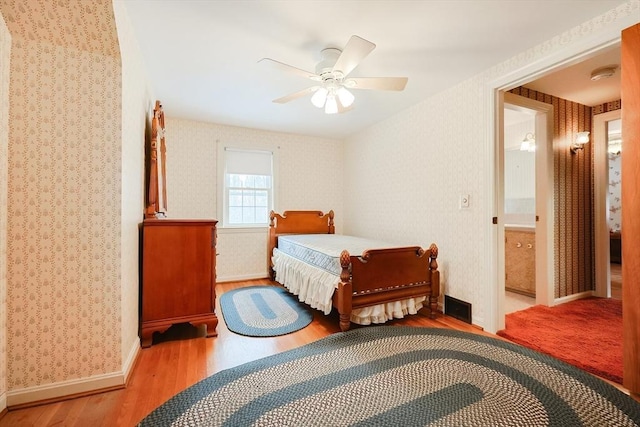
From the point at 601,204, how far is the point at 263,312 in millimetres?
4072

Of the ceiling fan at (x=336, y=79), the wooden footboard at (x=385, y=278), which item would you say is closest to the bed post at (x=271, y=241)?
the wooden footboard at (x=385, y=278)

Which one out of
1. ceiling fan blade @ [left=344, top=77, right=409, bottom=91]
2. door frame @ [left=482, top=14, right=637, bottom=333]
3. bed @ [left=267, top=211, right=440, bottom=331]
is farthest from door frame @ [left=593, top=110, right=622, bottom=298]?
ceiling fan blade @ [left=344, top=77, right=409, bottom=91]

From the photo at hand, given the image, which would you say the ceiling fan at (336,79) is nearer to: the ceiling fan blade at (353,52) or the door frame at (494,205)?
the ceiling fan blade at (353,52)

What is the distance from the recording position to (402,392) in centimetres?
160

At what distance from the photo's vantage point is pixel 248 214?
4398 millimetres

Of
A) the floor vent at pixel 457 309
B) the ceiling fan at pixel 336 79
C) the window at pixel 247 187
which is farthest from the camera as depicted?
the window at pixel 247 187

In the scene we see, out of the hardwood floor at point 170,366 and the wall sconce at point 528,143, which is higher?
the wall sconce at point 528,143

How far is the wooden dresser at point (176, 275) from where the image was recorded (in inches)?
85.1

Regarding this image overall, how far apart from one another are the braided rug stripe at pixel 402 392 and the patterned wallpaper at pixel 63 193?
70 cm

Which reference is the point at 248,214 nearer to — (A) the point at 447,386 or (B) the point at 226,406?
(B) the point at 226,406

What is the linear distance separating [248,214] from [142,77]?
2.37 m

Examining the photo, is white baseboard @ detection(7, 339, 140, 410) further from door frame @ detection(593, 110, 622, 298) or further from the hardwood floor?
door frame @ detection(593, 110, 622, 298)

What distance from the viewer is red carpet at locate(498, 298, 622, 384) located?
1.96 m

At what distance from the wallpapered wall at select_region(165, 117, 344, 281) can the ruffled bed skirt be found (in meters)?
1.36
